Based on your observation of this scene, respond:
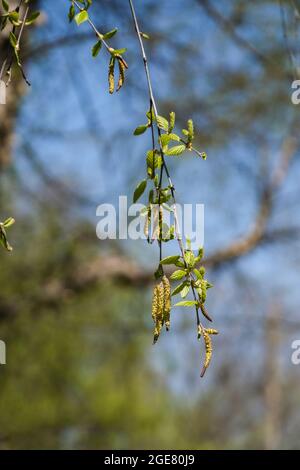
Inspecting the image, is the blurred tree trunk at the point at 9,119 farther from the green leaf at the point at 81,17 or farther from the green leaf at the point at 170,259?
the green leaf at the point at 170,259

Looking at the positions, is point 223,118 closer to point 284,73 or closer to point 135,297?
point 284,73

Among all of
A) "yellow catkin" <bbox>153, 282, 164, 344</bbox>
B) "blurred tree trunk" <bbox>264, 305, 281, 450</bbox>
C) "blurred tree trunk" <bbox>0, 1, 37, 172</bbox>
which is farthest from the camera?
"blurred tree trunk" <bbox>264, 305, 281, 450</bbox>

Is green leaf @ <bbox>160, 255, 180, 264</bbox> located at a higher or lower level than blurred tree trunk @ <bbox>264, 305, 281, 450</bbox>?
lower

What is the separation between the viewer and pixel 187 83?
17.0 feet

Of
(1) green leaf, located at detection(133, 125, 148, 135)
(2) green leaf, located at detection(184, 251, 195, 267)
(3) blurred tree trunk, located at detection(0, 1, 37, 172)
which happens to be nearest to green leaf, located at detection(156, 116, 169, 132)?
(1) green leaf, located at detection(133, 125, 148, 135)

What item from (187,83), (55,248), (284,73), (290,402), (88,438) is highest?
(290,402)

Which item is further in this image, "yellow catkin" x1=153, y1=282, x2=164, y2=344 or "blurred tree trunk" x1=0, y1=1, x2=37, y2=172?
"blurred tree trunk" x1=0, y1=1, x2=37, y2=172

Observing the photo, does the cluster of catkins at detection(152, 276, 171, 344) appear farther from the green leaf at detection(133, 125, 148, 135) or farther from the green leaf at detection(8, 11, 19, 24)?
the green leaf at detection(8, 11, 19, 24)

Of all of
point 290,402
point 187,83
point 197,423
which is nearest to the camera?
point 187,83

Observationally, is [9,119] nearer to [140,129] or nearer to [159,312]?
[140,129]

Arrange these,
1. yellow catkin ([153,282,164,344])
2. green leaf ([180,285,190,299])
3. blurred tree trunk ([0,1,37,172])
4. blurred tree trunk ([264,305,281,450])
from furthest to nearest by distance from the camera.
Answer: blurred tree trunk ([264,305,281,450]), blurred tree trunk ([0,1,37,172]), green leaf ([180,285,190,299]), yellow catkin ([153,282,164,344])

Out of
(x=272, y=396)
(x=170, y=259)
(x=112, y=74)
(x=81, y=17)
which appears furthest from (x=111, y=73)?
(x=272, y=396)
